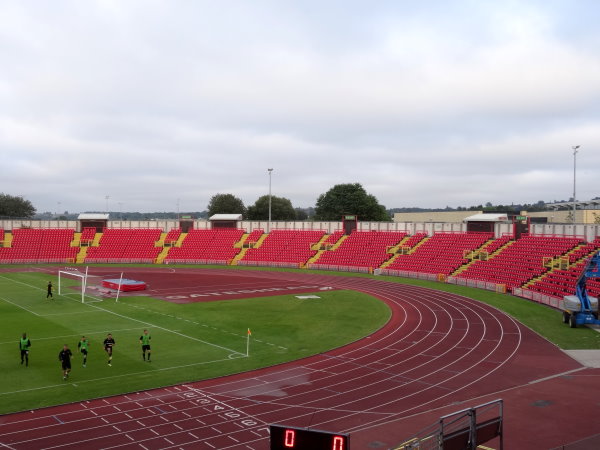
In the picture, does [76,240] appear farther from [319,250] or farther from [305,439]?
[305,439]

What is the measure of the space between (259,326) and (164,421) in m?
15.6

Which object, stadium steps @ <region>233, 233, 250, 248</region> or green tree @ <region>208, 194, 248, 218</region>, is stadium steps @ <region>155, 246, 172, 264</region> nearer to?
stadium steps @ <region>233, 233, 250, 248</region>

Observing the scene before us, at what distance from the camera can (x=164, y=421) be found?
17781mm

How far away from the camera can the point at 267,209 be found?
138375mm

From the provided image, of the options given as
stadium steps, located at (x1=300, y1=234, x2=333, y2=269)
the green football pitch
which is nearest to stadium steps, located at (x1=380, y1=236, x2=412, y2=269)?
stadium steps, located at (x1=300, y1=234, x2=333, y2=269)

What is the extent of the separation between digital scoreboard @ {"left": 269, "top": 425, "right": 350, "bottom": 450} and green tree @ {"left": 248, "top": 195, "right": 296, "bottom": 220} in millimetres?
129933

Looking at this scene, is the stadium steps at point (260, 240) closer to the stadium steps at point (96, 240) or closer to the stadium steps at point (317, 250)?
the stadium steps at point (317, 250)

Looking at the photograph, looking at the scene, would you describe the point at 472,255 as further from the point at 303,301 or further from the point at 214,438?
the point at 214,438

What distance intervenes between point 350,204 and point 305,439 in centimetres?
11513

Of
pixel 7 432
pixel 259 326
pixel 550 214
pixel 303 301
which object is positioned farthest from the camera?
pixel 550 214

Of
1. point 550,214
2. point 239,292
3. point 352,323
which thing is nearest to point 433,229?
point 239,292

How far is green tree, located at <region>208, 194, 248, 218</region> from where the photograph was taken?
14900 centimetres

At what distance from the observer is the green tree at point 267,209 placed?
5522 inches

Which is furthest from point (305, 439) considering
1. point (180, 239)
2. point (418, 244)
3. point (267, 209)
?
point (267, 209)
